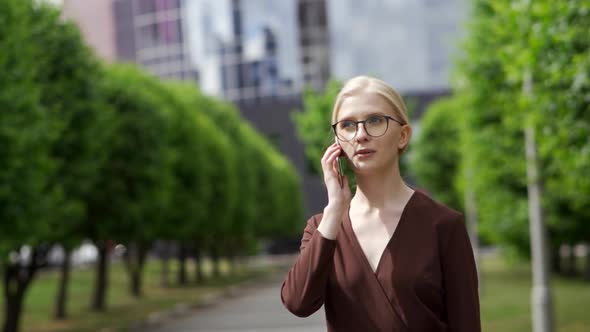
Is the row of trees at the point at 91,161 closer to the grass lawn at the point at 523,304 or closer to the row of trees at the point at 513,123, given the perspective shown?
the row of trees at the point at 513,123

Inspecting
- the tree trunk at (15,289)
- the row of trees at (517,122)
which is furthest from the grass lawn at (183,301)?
the tree trunk at (15,289)

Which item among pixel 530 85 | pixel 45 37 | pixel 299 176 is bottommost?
pixel 299 176

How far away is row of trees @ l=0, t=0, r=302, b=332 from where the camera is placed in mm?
15188

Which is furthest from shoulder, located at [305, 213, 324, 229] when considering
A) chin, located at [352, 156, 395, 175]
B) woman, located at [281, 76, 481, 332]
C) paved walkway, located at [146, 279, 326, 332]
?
paved walkway, located at [146, 279, 326, 332]

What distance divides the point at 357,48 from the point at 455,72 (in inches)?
2035

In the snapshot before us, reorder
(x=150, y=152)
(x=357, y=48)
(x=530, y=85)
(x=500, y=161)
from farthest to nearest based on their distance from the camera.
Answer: (x=357, y=48)
(x=150, y=152)
(x=500, y=161)
(x=530, y=85)

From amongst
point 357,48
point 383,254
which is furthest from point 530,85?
point 357,48

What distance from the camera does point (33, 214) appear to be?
15.5 metres

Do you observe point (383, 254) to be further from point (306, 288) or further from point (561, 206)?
point (561, 206)

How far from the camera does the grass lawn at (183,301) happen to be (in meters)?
20.3

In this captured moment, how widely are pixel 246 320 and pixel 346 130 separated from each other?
22477mm

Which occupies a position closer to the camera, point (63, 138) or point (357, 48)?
point (63, 138)

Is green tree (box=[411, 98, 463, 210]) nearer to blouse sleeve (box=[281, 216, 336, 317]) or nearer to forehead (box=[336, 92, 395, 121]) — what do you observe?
forehead (box=[336, 92, 395, 121])

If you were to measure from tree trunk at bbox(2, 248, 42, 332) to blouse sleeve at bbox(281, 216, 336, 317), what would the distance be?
18.0 metres
